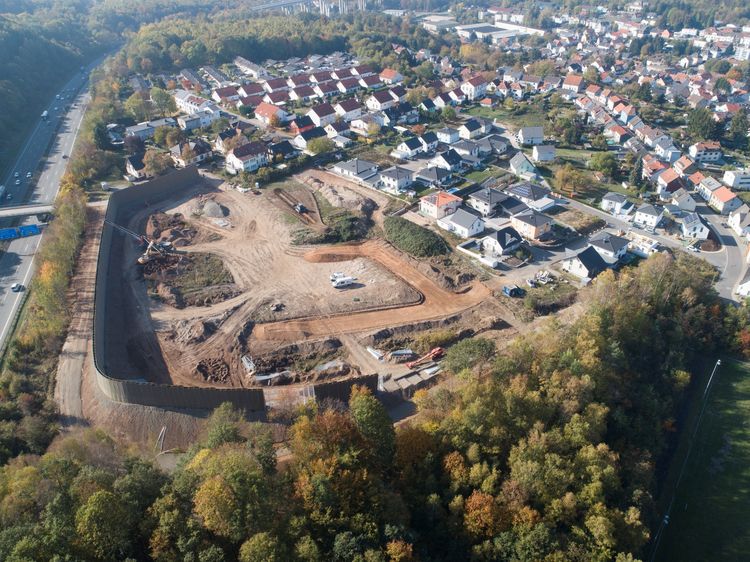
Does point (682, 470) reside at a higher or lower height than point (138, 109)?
lower

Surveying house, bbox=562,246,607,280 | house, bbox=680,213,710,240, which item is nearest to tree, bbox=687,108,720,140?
house, bbox=680,213,710,240

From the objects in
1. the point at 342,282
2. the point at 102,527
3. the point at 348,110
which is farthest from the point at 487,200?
Answer: the point at 102,527

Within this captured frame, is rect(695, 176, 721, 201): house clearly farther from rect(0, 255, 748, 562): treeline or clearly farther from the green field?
rect(0, 255, 748, 562): treeline

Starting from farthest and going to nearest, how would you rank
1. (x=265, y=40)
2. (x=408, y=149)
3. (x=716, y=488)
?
(x=265, y=40) < (x=408, y=149) < (x=716, y=488)

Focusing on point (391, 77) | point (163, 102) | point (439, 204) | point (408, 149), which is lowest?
point (439, 204)

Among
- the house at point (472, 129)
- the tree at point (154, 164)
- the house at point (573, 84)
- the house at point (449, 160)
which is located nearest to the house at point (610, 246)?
the house at point (449, 160)

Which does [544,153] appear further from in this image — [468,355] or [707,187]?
[468,355]

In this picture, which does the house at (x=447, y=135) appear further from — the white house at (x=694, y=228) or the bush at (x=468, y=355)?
the bush at (x=468, y=355)
